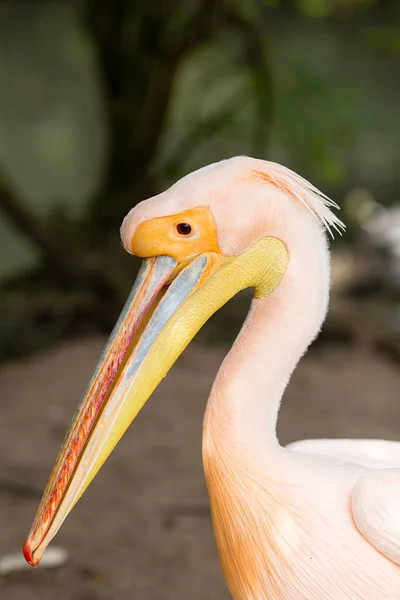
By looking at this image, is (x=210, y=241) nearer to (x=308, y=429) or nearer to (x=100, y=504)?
(x=100, y=504)

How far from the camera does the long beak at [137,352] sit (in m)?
1.50

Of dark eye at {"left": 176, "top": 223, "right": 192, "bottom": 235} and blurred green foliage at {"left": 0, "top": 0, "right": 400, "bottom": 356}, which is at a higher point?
dark eye at {"left": 176, "top": 223, "right": 192, "bottom": 235}

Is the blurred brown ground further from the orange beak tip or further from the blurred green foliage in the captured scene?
the orange beak tip

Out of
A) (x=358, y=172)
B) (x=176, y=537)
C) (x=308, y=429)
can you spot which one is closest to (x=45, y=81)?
(x=358, y=172)

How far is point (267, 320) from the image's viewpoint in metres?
1.57

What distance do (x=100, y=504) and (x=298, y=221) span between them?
1.71 metres

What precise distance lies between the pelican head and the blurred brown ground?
3.59 ft

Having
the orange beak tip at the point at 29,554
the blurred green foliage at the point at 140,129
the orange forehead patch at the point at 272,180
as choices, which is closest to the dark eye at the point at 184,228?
the orange forehead patch at the point at 272,180

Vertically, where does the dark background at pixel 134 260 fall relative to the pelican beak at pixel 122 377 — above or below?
below

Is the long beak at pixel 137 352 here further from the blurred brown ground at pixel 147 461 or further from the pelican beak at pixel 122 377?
the blurred brown ground at pixel 147 461

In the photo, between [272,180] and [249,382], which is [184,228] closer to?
[272,180]

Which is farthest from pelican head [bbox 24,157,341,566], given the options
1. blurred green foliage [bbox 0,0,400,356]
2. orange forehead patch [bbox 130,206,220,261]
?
blurred green foliage [bbox 0,0,400,356]

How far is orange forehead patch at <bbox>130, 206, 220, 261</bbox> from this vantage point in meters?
1.47

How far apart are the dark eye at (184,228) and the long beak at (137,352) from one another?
0.17 ft
